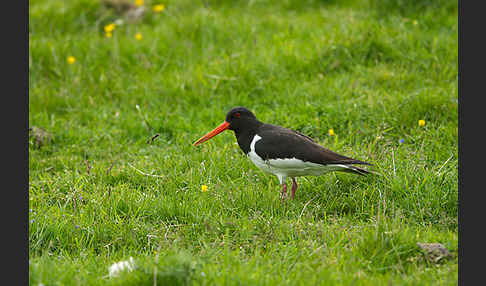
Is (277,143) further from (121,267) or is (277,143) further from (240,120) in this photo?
(121,267)

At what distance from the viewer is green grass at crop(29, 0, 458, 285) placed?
140 inches

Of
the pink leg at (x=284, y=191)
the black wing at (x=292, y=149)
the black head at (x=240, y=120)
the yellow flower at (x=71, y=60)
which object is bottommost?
the pink leg at (x=284, y=191)

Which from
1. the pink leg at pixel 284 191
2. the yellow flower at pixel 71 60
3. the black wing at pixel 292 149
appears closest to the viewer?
the black wing at pixel 292 149

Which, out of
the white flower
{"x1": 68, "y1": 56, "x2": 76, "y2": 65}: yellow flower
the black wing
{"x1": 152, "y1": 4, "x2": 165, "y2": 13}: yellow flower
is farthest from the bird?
{"x1": 152, "y1": 4, "x2": 165, "y2": 13}: yellow flower

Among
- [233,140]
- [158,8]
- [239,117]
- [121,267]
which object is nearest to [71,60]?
[158,8]

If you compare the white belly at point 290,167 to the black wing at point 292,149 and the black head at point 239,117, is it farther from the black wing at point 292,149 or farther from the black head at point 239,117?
the black head at point 239,117

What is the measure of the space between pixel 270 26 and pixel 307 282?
516cm

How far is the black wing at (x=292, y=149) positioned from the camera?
432 cm

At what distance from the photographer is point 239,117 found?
4.96 metres

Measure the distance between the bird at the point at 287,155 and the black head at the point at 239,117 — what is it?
1 cm

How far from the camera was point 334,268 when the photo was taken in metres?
3.39

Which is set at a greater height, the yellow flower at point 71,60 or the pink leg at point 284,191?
the yellow flower at point 71,60

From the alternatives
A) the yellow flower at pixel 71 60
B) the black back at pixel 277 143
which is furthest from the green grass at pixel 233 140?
the black back at pixel 277 143

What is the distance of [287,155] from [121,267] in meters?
1.71
